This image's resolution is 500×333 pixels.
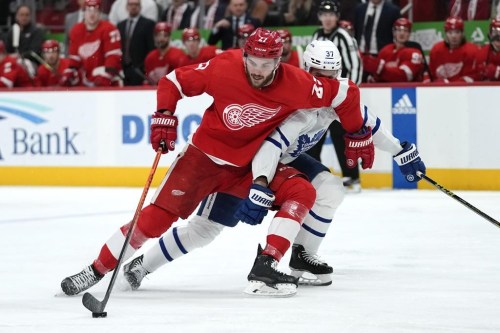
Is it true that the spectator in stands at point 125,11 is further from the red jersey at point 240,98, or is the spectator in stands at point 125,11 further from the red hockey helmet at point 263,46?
the red hockey helmet at point 263,46

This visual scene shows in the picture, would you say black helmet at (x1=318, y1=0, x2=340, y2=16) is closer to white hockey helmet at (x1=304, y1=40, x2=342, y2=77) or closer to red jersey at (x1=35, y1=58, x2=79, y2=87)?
red jersey at (x1=35, y1=58, x2=79, y2=87)

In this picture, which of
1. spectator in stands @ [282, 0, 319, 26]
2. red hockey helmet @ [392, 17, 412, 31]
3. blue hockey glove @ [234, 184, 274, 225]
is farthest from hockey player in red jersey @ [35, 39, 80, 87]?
blue hockey glove @ [234, 184, 274, 225]

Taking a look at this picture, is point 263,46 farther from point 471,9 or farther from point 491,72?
point 471,9

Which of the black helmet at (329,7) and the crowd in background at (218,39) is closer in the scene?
the black helmet at (329,7)

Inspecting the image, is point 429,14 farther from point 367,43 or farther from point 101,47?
point 101,47

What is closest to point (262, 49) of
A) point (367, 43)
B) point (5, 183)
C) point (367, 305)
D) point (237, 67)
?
point (237, 67)

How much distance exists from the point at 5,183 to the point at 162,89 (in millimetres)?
6375

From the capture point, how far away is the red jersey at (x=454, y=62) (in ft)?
32.8

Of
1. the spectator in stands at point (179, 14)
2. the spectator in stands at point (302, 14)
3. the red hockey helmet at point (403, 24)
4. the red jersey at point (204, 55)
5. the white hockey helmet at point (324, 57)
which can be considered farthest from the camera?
the spectator in stands at point (179, 14)

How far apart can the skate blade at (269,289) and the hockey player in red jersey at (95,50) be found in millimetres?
6532

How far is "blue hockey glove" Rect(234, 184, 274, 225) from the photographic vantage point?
4637 millimetres

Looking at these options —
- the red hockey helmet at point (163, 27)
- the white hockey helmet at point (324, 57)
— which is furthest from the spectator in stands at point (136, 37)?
the white hockey helmet at point (324, 57)

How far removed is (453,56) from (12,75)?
168 inches

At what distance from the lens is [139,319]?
4070mm
